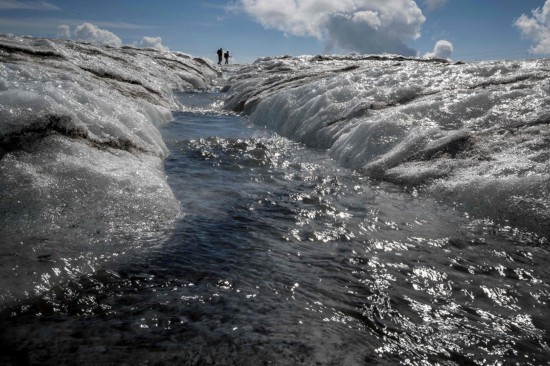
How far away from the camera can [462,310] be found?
3.30 meters

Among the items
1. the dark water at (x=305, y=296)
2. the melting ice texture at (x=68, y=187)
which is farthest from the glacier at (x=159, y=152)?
the dark water at (x=305, y=296)

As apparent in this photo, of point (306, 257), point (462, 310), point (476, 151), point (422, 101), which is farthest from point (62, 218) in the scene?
point (422, 101)

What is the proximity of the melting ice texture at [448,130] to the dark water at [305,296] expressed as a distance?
707 mm

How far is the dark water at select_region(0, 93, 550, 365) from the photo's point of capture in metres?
2.68

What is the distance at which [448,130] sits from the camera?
7.90 meters

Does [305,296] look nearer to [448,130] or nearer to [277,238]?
[277,238]

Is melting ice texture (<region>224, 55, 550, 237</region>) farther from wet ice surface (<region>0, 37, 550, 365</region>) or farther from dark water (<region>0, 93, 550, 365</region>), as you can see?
dark water (<region>0, 93, 550, 365</region>)

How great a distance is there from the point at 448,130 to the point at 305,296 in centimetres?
604

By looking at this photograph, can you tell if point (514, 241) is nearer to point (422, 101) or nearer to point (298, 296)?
point (298, 296)

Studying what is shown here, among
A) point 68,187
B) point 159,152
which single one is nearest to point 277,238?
point 68,187

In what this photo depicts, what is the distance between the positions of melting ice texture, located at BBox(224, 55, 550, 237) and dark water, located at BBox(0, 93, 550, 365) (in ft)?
2.32

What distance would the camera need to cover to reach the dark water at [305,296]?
2682 millimetres

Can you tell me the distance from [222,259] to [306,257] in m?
0.94

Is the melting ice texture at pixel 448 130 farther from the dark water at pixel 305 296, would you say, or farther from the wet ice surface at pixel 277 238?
the dark water at pixel 305 296
